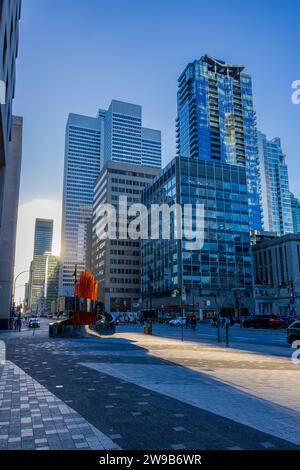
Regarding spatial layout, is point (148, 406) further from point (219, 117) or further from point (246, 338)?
point (219, 117)

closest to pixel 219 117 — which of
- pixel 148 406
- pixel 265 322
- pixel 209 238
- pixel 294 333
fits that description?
pixel 209 238

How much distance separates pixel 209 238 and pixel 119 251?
43.2 metres

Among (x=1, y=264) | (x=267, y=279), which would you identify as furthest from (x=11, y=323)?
(x=267, y=279)

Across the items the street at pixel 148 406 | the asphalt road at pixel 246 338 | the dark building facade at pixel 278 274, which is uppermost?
the dark building facade at pixel 278 274

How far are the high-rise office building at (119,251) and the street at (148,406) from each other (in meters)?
107

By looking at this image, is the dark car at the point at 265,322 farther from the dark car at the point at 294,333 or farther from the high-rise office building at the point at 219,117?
the high-rise office building at the point at 219,117

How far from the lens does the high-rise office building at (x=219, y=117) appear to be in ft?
573

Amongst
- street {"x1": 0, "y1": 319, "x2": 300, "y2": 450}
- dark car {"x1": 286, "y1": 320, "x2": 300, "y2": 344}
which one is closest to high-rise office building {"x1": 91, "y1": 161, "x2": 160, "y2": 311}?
dark car {"x1": 286, "y1": 320, "x2": 300, "y2": 344}

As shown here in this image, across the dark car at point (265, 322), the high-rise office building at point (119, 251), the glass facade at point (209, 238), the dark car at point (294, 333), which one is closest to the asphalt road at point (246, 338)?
the dark car at point (294, 333)

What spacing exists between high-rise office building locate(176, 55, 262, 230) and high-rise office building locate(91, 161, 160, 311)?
167 ft

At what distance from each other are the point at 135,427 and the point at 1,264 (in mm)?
41271

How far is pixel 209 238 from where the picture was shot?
9056 centimetres

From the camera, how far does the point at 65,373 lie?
1109 centimetres
